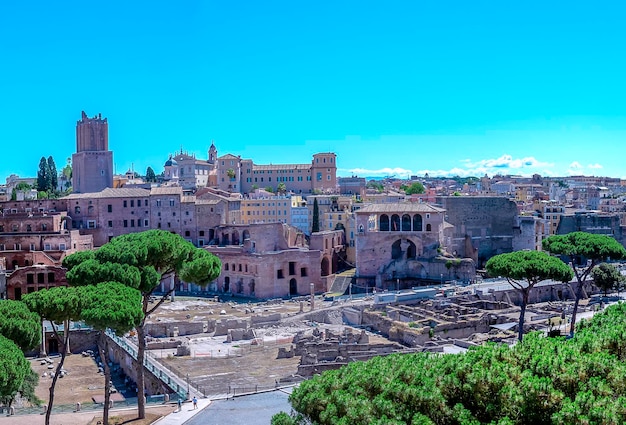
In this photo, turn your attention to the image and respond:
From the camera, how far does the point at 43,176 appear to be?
3533 inches

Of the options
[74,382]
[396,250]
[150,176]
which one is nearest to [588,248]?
[396,250]

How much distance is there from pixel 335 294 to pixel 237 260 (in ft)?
31.3

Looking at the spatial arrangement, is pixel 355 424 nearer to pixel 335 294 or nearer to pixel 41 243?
pixel 335 294

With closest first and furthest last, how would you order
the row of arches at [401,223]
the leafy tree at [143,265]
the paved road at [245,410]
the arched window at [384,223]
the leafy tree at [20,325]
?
the leafy tree at [20,325] < the paved road at [245,410] < the leafy tree at [143,265] < the row of arches at [401,223] < the arched window at [384,223]

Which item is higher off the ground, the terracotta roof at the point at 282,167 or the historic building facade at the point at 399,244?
A: the terracotta roof at the point at 282,167

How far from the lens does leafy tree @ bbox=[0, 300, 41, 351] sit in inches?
732

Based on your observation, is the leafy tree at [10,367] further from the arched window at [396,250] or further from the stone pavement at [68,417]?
the arched window at [396,250]

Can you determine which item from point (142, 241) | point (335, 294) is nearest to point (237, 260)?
point (335, 294)

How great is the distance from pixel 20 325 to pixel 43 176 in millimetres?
76660

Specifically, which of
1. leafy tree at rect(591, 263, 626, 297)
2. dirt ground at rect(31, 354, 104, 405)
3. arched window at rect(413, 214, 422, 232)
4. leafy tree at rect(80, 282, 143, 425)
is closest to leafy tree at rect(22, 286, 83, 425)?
leafy tree at rect(80, 282, 143, 425)

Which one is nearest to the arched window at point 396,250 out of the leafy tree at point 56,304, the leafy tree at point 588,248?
the leafy tree at point 588,248

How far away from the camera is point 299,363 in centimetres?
3288

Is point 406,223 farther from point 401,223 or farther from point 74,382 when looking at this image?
point 74,382

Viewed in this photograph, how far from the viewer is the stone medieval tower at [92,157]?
81.1 metres
